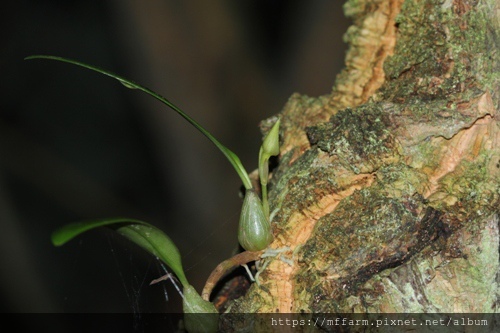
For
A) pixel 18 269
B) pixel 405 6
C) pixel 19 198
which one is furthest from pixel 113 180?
pixel 405 6

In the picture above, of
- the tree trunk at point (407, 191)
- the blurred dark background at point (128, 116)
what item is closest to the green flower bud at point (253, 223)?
the tree trunk at point (407, 191)

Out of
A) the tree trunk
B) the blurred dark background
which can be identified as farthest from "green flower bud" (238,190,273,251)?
the blurred dark background

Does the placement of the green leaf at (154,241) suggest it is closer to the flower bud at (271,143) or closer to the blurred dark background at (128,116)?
the flower bud at (271,143)

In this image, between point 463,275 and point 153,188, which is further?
point 153,188

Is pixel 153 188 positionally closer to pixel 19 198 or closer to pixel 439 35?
pixel 19 198

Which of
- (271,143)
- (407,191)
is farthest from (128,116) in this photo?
(407,191)

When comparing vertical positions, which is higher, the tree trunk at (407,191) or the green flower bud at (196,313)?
the tree trunk at (407,191)

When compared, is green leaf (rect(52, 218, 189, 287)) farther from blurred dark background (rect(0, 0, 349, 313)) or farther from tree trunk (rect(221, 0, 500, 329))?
blurred dark background (rect(0, 0, 349, 313))
